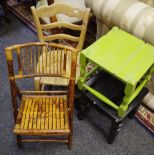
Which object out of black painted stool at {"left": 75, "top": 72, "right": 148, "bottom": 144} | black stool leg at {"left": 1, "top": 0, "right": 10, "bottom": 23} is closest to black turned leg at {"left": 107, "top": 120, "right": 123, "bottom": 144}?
black painted stool at {"left": 75, "top": 72, "right": 148, "bottom": 144}

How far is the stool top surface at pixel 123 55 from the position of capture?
1.51 meters

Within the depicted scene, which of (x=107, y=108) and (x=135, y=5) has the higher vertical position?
(x=135, y=5)

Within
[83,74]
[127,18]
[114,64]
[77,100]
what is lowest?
[77,100]

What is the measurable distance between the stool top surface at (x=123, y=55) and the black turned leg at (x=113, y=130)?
1.20 ft

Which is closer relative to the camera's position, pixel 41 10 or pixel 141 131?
pixel 41 10

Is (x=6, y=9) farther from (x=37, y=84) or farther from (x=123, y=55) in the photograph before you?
(x=123, y=55)

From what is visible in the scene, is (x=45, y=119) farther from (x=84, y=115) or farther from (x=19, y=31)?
(x=19, y=31)

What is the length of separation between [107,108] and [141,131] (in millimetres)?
495

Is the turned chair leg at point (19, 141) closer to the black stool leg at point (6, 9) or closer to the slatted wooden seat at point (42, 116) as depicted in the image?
the slatted wooden seat at point (42, 116)

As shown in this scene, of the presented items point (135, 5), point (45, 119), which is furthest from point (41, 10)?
point (45, 119)

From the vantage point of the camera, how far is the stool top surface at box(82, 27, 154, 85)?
1508 mm

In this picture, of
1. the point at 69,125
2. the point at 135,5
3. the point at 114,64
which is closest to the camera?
the point at 114,64

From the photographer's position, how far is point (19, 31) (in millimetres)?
2893

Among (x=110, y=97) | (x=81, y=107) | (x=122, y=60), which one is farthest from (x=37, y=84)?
(x=122, y=60)
